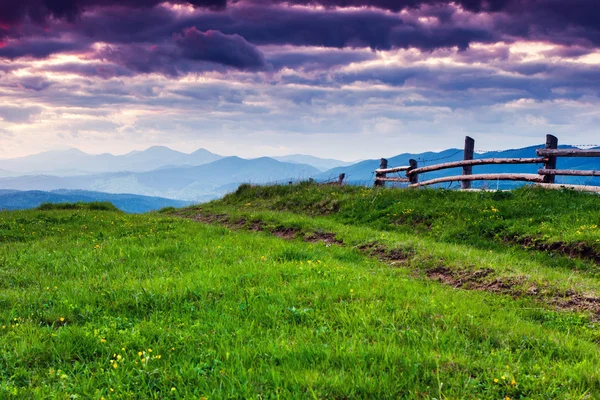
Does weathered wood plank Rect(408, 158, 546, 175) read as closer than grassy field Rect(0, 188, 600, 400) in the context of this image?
No

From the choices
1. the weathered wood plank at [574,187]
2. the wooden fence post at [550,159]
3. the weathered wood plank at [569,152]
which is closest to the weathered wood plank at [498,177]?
the wooden fence post at [550,159]

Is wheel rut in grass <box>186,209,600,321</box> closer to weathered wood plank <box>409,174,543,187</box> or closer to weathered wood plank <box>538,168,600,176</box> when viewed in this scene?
weathered wood plank <box>409,174,543,187</box>

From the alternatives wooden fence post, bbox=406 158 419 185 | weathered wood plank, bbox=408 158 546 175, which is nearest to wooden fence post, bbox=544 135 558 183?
weathered wood plank, bbox=408 158 546 175

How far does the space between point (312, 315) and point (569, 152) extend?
1521cm

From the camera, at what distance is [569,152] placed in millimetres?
16359

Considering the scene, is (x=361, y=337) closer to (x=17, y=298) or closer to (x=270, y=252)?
(x=270, y=252)

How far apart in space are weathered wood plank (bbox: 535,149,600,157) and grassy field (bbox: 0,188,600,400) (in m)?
2.86

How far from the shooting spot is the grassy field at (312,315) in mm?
4352

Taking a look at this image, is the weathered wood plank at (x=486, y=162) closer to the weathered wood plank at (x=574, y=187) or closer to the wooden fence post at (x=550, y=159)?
the wooden fence post at (x=550, y=159)

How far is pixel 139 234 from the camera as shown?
14.3m

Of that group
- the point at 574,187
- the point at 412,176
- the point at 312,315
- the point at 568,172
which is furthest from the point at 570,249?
the point at 412,176

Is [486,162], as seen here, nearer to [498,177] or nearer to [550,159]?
[498,177]

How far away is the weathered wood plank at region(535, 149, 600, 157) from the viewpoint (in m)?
15.5

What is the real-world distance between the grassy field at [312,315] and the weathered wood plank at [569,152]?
2.86 m
